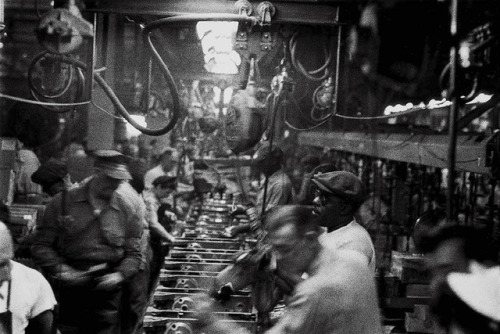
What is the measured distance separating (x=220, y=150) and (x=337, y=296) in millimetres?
15185

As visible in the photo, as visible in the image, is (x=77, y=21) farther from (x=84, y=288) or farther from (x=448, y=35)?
(x=448, y=35)

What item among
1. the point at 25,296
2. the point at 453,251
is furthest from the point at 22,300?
the point at 453,251

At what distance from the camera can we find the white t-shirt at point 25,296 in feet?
19.5

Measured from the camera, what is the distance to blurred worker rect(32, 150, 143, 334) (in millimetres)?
7883

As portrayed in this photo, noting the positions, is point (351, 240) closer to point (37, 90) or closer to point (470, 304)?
point (470, 304)

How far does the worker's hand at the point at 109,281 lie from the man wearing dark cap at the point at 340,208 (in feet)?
8.56

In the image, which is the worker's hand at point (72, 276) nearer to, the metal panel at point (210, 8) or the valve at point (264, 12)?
the metal panel at point (210, 8)

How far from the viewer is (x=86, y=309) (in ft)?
26.2

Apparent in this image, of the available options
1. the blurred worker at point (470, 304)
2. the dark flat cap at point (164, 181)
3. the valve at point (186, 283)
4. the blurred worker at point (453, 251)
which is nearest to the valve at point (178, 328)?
the valve at point (186, 283)

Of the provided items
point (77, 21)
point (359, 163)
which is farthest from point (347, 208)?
point (359, 163)

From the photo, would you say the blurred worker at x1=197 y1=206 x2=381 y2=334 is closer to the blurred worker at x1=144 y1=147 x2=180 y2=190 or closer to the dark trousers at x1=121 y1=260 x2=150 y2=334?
the dark trousers at x1=121 y1=260 x2=150 y2=334

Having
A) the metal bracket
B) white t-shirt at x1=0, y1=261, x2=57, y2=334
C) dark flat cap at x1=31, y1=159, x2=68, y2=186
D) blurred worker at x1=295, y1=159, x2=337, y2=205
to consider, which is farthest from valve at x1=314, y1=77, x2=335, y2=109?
white t-shirt at x1=0, y1=261, x2=57, y2=334

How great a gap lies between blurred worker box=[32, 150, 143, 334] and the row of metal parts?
480 millimetres

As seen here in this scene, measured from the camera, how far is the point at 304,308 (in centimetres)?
409
